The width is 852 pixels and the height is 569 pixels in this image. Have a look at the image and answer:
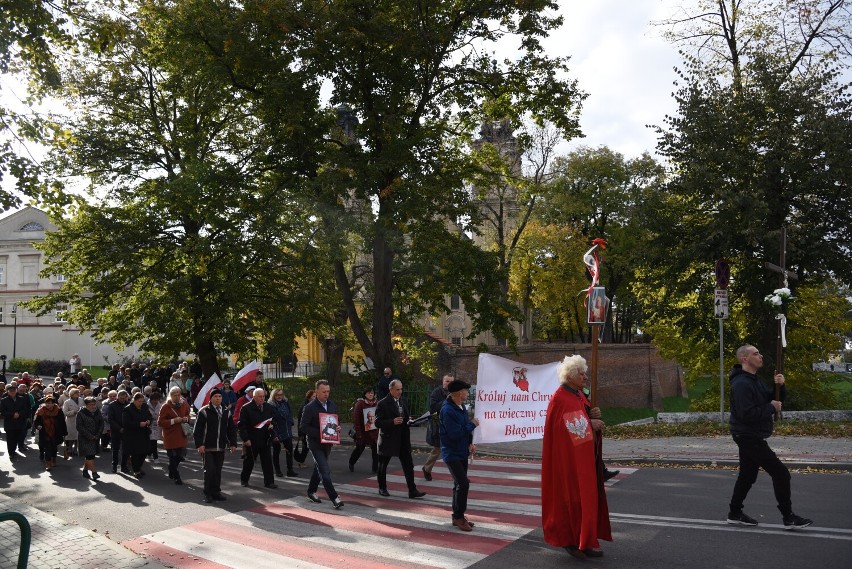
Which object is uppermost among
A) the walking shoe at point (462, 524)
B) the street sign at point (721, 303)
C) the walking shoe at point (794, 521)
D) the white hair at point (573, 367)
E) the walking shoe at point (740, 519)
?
the street sign at point (721, 303)

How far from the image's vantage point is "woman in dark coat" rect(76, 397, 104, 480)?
49.3 feet

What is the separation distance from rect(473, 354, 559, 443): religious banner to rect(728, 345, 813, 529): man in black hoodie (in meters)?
2.84

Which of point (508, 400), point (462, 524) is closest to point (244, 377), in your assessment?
point (508, 400)

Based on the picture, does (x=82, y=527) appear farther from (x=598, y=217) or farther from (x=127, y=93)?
(x=598, y=217)

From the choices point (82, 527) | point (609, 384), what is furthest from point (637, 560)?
point (609, 384)

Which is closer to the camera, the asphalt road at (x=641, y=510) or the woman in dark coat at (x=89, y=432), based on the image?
the asphalt road at (x=641, y=510)

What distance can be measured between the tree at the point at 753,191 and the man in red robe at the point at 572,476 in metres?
14.8

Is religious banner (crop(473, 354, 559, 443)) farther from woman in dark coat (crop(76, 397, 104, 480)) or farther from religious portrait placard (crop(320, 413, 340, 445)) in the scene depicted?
woman in dark coat (crop(76, 397, 104, 480))

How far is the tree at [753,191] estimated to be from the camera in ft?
69.5

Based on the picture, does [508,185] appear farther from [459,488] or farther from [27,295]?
A: [27,295]

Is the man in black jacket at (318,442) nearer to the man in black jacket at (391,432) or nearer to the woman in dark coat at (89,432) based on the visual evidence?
the man in black jacket at (391,432)

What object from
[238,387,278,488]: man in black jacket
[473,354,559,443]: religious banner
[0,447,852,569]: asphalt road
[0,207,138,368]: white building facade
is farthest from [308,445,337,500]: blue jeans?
[0,207,138,368]: white building facade

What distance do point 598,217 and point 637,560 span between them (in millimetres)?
47030

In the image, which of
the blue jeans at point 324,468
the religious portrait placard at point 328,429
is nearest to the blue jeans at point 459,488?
the blue jeans at point 324,468
